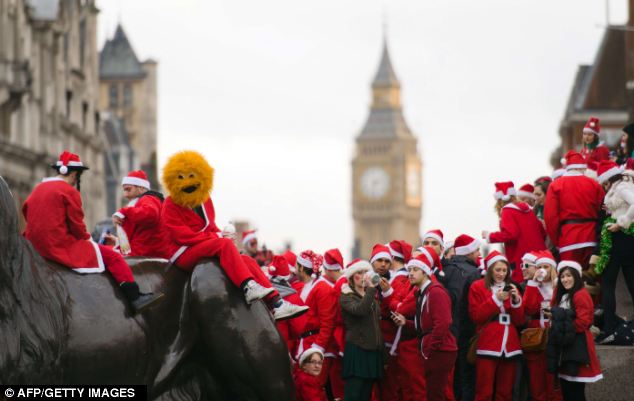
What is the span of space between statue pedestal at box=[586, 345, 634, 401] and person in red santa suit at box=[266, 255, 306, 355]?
10.0 ft

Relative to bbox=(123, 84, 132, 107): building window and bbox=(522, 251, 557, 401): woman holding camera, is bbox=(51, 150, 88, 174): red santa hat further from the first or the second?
bbox=(123, 84, 132, 107): building window

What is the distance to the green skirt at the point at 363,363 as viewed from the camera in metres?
16.8

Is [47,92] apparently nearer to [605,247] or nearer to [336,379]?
[336,379]

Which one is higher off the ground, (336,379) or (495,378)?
(495,378)

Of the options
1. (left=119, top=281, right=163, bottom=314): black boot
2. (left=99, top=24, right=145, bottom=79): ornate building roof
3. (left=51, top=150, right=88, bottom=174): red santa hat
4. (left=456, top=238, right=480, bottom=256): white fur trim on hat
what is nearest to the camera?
(left=119, top=281, right=163, bottom=314): black boot

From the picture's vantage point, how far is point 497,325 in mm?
17125

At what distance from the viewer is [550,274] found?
56.9ft

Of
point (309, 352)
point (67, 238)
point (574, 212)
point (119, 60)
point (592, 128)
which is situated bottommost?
point (309, 352)

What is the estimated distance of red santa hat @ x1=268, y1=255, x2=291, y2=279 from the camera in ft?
64.2

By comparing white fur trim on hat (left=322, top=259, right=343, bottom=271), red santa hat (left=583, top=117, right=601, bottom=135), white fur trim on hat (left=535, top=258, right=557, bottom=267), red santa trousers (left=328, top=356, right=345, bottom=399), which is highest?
red santa hat (left=583, top=117, right=601, bottom=135)

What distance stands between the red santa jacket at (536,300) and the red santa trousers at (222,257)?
14.4 feet

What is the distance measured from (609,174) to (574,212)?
548 mm

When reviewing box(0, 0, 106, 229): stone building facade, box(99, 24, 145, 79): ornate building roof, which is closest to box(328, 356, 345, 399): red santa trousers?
box(0, 0, 106, 229): stone building facade

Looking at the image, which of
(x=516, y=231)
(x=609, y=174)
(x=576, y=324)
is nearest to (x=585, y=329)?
(x=576, y=324)
